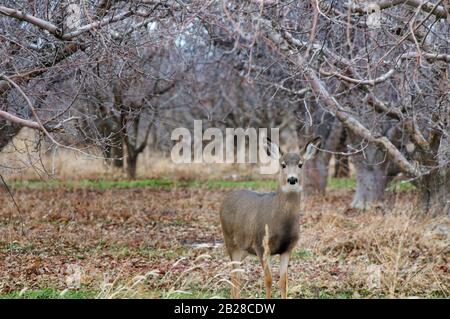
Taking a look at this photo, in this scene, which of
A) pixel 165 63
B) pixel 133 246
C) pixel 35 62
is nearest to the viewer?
pixel 35 62

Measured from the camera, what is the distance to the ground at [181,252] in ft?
31.6

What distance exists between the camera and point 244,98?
28266mm

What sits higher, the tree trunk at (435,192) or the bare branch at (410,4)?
the bare branch at (410,4)

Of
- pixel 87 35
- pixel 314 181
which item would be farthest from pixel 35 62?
pixel 314 181

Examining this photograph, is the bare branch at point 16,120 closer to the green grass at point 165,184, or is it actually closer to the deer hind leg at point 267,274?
the deer hind leg at point 267,274

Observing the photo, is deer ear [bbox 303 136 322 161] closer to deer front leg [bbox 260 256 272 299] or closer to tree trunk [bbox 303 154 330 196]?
deer front leg [bbox 260 256 272 299]

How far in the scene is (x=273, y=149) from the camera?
378 inches

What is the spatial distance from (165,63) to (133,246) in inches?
334

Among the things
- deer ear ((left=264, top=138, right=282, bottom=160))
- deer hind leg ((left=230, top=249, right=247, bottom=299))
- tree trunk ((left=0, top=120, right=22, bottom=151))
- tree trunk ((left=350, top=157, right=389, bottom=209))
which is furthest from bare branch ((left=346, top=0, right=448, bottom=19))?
tree trunk ((left=350, top=157, right=389, bottom=209))
